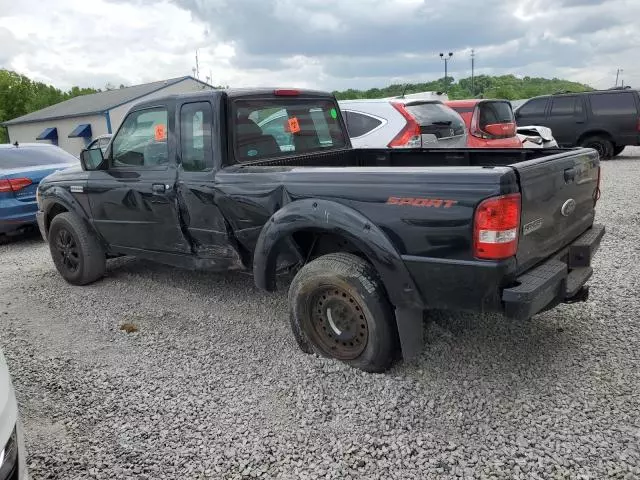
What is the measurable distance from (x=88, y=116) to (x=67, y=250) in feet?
96.1

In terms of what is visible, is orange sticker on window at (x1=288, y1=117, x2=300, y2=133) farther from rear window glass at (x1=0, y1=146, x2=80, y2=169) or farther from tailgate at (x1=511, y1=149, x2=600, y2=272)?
rear window glass at (x1=0, y1=146, x2=80, y2=169)

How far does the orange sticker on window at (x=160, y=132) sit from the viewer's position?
4426mm

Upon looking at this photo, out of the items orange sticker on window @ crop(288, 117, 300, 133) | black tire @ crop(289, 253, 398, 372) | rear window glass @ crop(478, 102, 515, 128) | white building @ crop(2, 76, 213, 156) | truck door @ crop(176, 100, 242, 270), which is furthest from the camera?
white building @ crop(2, 76, 213, 156)

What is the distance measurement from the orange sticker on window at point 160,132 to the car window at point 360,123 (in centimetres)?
339

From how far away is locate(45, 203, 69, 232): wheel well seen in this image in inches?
229

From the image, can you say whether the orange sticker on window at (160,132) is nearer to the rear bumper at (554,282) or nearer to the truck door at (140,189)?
the truck door at (140,189)

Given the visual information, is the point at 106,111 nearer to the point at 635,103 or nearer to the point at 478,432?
the point at 635,103

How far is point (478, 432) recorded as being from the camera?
287 cm

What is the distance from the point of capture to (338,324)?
3.54 m

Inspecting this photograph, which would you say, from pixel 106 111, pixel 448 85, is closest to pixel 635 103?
pixel 106 111

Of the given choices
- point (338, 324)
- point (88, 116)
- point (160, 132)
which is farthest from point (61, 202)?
point (88, 116)

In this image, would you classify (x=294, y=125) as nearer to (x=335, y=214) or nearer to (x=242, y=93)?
(x=242, y=93)

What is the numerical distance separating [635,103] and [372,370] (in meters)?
12.9

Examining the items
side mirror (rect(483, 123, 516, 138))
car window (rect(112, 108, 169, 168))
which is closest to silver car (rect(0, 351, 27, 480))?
car window (rect(112, 108, 169, 168))
